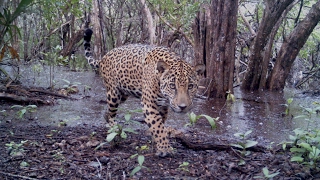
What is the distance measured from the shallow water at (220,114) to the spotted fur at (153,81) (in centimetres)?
53

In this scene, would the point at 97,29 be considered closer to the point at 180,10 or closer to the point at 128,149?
the point at 180,10

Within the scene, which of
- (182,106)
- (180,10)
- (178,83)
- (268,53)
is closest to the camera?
(182,106)

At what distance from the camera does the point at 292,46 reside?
11086 mm

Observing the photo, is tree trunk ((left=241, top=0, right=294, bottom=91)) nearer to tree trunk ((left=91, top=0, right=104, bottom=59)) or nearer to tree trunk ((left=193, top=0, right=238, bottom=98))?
tree trunk ((left=193, top=0, right=238, bottom=98))

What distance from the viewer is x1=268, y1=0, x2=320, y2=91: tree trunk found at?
408 inches

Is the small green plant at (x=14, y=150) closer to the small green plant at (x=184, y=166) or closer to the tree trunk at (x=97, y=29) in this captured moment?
the small green plant at (x=184, y=166)

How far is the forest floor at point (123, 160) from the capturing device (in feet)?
13.0

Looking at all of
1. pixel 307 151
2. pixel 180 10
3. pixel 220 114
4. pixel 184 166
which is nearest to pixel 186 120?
pixel 220 114

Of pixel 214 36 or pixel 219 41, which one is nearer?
pixel 219 41

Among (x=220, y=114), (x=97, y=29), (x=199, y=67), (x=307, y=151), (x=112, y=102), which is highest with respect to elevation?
(x=97, y=29)

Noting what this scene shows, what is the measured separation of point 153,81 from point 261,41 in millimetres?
6762

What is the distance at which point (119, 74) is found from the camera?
5.95m

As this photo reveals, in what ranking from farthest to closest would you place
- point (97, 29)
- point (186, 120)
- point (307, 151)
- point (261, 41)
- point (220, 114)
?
point (97, 29)
point (261, 41)
point (220, 114)
point (186, 120)
point (307, 151)

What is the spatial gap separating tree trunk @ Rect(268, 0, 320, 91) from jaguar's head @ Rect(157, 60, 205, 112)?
22.1ft
